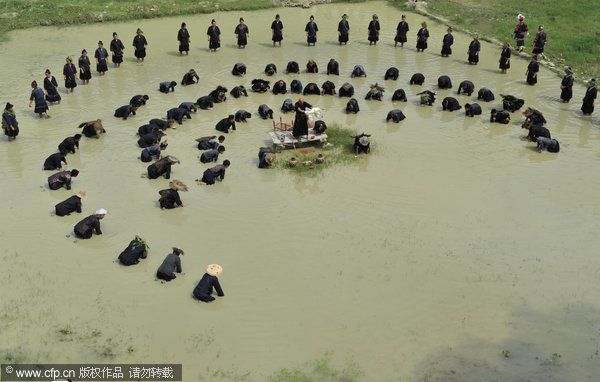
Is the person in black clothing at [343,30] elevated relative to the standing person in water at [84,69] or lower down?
elevated

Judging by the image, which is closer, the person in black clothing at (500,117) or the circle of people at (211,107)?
the circle of people at (211,107)

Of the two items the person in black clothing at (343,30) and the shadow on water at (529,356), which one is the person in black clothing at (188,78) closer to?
the person in black clothing at (343,30)

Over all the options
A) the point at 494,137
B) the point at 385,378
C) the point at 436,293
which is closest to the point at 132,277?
the point at 385,378

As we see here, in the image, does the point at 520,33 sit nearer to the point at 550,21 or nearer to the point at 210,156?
the point at 550,21

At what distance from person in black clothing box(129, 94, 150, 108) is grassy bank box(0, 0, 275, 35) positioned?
12.9m

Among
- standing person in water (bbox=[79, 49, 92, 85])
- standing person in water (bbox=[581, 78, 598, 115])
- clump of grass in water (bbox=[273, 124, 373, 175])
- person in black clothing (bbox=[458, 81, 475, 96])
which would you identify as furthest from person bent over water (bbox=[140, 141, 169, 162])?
standing person in water (bbox=[581, 78, 598, 115])

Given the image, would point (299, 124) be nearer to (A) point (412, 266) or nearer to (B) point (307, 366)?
(A) point (412, 266)

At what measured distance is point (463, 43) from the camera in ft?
97.8

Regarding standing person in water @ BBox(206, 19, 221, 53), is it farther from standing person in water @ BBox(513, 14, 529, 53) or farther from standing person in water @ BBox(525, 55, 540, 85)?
standing person in water @ BBox(513, 14, 529, 53)

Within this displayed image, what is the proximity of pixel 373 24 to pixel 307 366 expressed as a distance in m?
21.9

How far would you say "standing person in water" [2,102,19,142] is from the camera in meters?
18.5

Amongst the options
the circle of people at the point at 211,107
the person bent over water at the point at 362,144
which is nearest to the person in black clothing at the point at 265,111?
the circle of people at the point at 211,107

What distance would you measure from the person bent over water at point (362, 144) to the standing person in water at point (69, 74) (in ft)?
39.4

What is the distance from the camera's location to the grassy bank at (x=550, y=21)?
91.1ft
